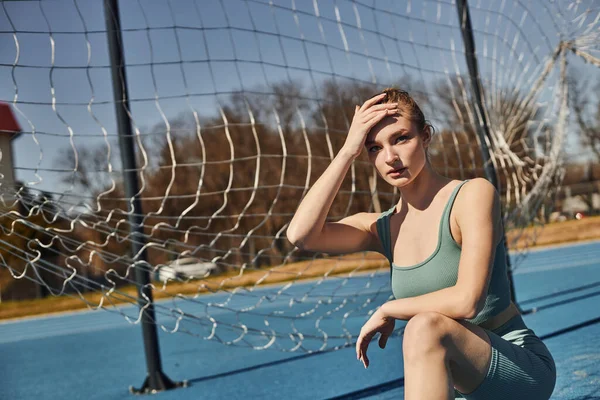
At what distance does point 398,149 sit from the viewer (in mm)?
1931

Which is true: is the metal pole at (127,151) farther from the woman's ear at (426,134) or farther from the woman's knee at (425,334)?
the woman's knee at (425,334)

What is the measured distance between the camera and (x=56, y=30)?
143 inches

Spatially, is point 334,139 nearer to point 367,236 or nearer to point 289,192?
point 289,192

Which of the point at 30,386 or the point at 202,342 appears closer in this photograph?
the point at 30,386

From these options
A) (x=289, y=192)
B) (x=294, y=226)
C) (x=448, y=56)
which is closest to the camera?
(x=294, y=226)

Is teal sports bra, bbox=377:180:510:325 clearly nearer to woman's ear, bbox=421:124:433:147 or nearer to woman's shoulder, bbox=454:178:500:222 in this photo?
woman's shoulder, bbox=454:178:500:222

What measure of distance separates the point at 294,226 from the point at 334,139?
382 inches

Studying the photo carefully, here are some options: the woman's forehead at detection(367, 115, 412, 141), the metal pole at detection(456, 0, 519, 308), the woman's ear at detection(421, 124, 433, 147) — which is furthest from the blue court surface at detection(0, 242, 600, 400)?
the woman's forehead at detection(367, 115, 412, 141)

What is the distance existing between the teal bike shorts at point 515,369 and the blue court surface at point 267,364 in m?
1.39

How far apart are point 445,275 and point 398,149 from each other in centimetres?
34

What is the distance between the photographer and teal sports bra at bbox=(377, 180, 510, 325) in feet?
6.30

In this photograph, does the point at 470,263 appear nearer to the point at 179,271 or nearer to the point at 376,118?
the point at 376,118

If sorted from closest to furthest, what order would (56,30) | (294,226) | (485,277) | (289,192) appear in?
(485,277)
(294,226)
(56,30)
(289,192)

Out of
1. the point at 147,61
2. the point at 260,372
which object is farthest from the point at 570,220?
the point at 147,61
